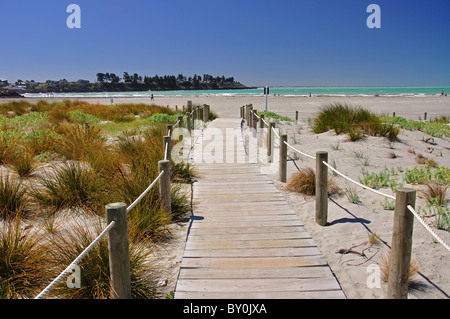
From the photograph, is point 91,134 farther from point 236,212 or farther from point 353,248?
point 353,248

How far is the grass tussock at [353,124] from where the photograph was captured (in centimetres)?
1170

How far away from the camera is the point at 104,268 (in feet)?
11.0

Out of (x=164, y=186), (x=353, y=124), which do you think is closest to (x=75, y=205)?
(x=164, y=186)

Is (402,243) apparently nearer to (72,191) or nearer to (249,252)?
(249,252)

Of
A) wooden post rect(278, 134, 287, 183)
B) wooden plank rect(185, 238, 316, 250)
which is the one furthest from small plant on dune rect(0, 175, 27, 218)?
wooden post rect(278, 134, 287, 183)

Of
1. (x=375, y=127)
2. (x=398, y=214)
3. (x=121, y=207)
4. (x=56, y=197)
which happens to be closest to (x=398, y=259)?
(x=398, y=214)

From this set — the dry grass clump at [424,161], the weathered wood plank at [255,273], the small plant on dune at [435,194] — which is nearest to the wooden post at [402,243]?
the weathered wood plank at [255,273]

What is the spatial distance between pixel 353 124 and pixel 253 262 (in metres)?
9.70

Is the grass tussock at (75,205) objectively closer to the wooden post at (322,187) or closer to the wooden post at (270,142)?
the wooden post at (322,187)

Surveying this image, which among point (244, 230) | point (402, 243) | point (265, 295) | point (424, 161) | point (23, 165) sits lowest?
point (265, 295)

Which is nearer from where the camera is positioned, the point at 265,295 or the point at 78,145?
the point at 265,295

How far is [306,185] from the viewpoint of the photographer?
257 inches

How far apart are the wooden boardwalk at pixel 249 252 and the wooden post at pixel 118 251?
542mm

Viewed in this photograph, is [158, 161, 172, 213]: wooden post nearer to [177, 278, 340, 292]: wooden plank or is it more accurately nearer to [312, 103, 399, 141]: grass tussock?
[177, 278, 340, 292]: wooden plank
